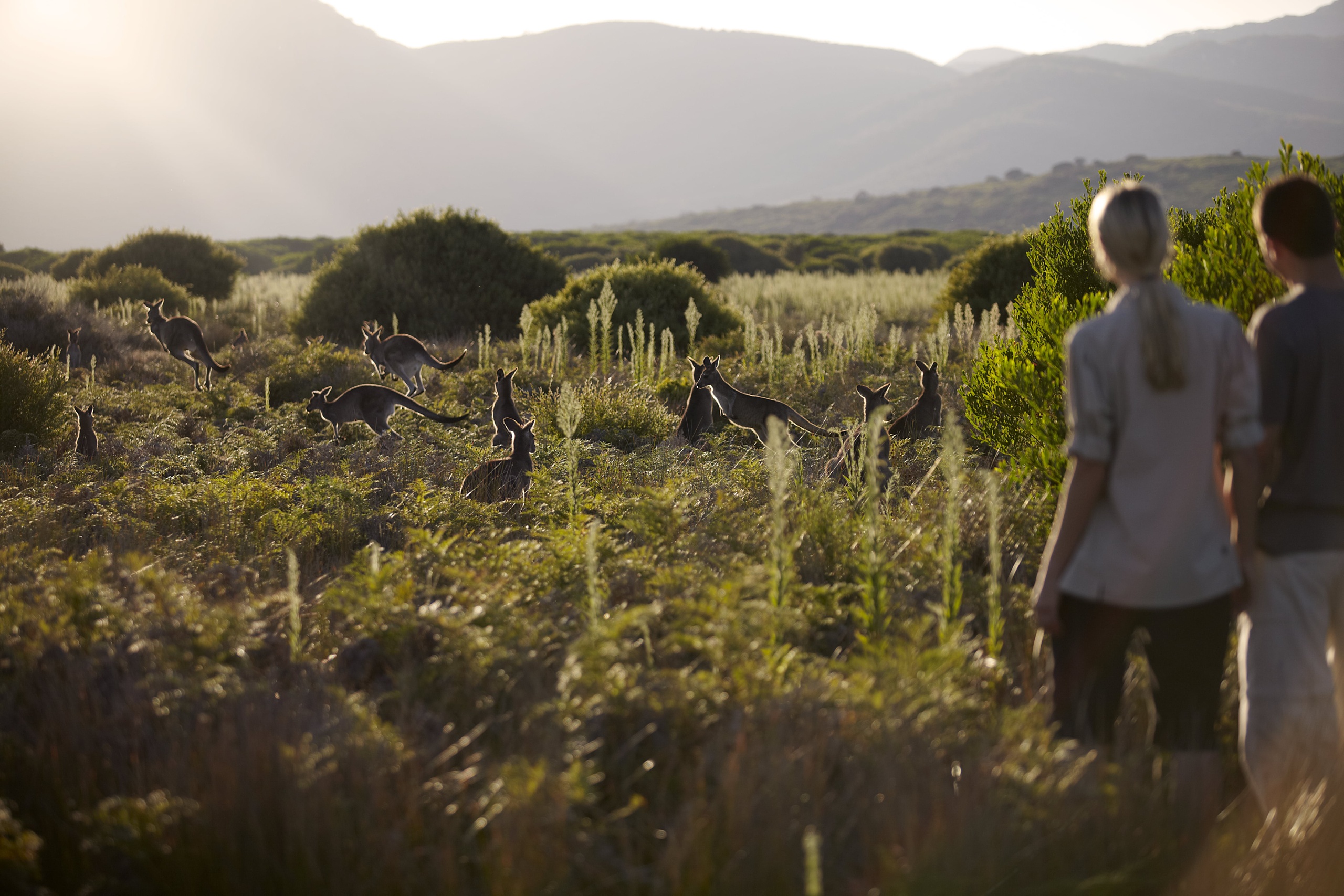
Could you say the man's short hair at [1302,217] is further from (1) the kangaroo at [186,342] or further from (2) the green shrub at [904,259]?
(2) the green shrub at [904,259]

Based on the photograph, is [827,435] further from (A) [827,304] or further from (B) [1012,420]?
(A) [827,304]

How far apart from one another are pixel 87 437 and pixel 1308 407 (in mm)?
9889

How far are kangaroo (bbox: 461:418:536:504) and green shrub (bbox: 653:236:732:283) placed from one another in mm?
27868

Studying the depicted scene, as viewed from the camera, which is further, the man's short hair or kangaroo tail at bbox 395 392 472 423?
kangaroo tail at bbox 395 392 472 423

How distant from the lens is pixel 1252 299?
4133mm

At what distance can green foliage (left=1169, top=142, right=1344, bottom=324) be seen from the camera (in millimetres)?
4074

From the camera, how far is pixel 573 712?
297 cm

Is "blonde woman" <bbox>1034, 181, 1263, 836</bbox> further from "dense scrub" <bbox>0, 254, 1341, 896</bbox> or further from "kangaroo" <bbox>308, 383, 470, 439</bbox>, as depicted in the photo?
"kangaroo" <bbox>308, 383, 470, 439</bbox>

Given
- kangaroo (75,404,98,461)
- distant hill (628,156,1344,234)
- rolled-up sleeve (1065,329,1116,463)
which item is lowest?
kangaroo (75,404,98,461)

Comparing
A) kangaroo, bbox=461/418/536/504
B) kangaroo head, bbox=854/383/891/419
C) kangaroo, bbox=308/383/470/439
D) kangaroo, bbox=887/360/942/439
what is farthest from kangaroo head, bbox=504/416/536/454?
kangaroo, bbox=887/360/942/439

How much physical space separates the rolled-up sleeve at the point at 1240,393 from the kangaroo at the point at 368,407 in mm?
7907

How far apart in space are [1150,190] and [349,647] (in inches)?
152

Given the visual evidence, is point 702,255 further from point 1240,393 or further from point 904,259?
point 1240,393

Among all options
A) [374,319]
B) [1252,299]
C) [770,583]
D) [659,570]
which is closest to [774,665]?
[770,583]
